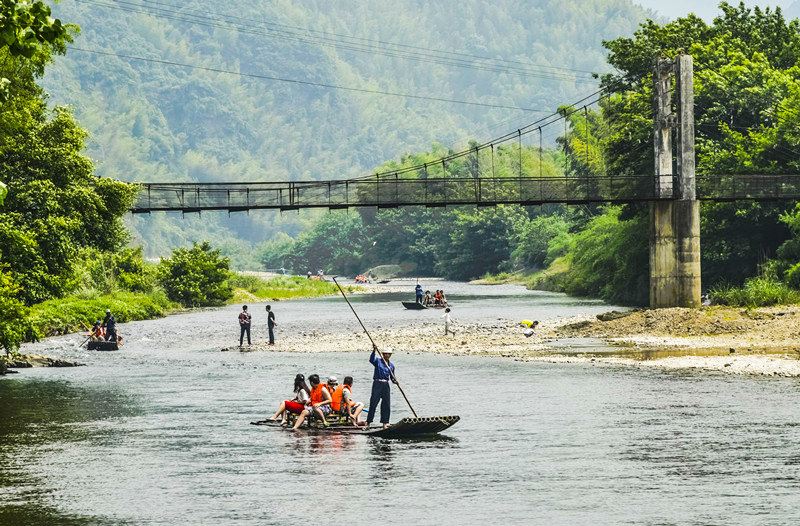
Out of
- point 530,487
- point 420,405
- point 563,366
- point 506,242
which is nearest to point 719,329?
point 563,366

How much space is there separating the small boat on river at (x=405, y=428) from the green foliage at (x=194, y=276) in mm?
81973

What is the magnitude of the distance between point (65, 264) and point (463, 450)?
29.3 m

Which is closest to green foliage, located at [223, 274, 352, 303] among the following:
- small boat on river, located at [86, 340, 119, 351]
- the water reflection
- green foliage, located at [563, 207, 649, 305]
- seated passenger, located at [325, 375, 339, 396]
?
green foliage, located at [563, 207, 649, 305]

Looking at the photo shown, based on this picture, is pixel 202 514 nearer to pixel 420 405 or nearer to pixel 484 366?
pixel 420 405

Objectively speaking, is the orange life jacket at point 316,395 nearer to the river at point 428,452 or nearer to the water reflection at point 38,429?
the river at point 428,452

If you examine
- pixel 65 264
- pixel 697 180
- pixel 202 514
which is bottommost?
pixel 202 514

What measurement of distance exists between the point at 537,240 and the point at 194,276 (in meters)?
69.5

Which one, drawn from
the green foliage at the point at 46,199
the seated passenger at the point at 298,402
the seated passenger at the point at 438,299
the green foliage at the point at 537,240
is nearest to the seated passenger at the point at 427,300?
the seated passenger at the point at 438,299

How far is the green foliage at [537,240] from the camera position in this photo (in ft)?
579

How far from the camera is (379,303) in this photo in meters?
118

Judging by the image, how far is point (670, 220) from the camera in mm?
74625

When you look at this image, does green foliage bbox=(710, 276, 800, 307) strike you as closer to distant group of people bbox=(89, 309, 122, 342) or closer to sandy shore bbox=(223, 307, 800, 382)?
sandy shore bbox=(223, 307, 800, 382)

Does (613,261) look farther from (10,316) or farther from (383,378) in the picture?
(383,378)

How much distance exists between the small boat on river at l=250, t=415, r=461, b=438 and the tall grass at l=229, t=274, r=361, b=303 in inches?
3802
